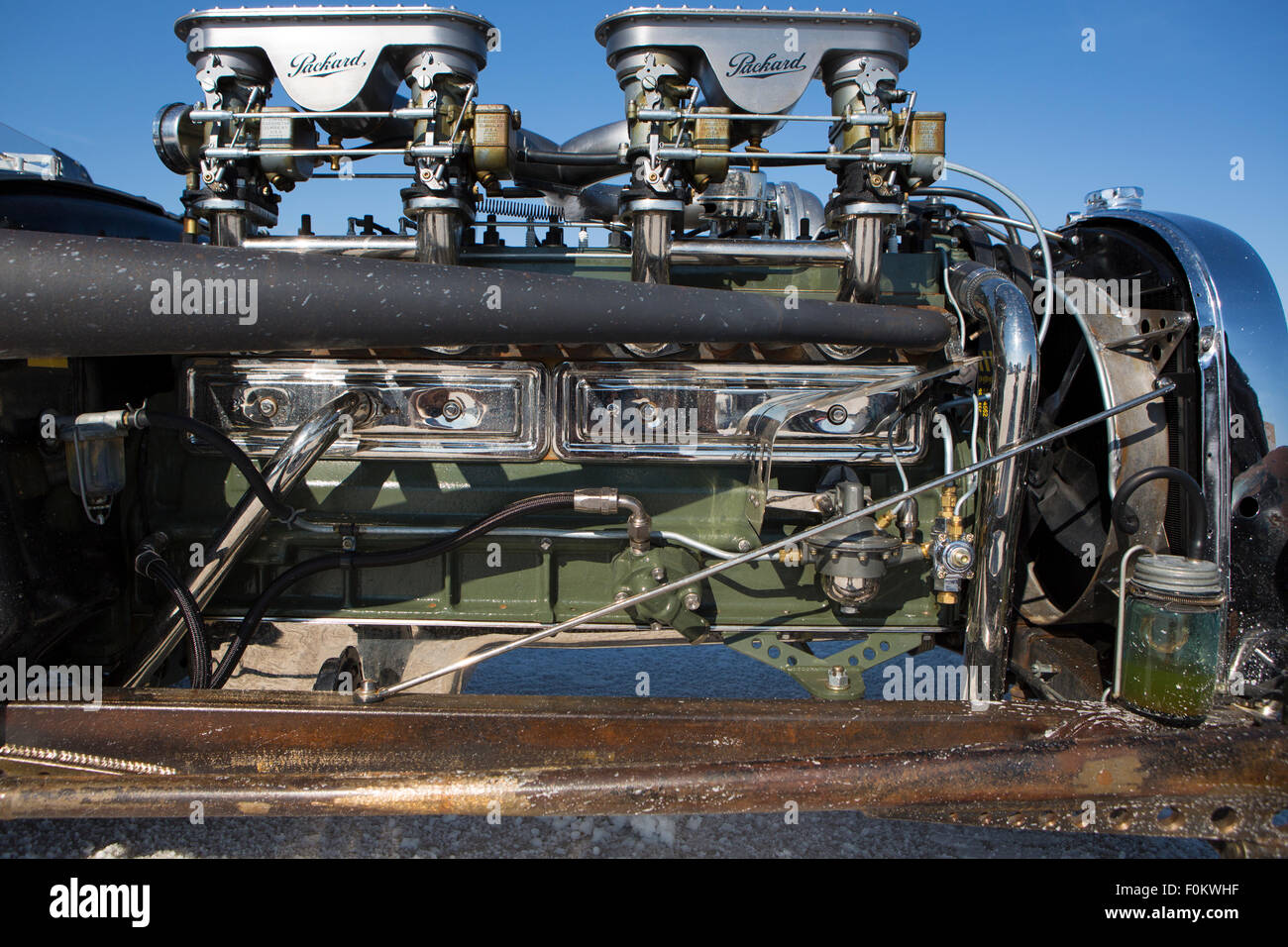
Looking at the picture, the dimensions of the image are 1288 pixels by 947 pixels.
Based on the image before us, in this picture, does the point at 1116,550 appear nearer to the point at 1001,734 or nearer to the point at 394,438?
the point at 1001,734

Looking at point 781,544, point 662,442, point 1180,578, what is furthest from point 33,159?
point 1180,578

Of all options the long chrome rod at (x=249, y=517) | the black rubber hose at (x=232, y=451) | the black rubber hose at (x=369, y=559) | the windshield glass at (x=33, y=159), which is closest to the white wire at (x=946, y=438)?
the black rubber hose at (x=369, y=559)

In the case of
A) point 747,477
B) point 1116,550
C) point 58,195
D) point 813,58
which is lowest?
point 1116,550

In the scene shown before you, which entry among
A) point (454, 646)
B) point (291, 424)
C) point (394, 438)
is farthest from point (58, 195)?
point (454, 646)

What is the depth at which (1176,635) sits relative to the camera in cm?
166

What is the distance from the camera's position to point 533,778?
5.01 feet

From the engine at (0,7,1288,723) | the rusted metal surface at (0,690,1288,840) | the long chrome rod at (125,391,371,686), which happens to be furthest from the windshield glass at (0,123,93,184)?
the rusted metal surface at (0,690,1288,840)

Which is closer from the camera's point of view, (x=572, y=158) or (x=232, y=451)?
(x=232, y=451)

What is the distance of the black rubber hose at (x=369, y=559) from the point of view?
6.81 ft

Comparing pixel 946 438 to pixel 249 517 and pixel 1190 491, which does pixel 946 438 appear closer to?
pixel 1190 491

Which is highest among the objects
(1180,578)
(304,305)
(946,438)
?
(304,305)

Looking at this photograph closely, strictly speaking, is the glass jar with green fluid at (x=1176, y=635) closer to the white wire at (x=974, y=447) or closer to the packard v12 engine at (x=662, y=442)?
the packard v12 engine at (x=662, y=442)

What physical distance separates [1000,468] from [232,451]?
74.5 inches
